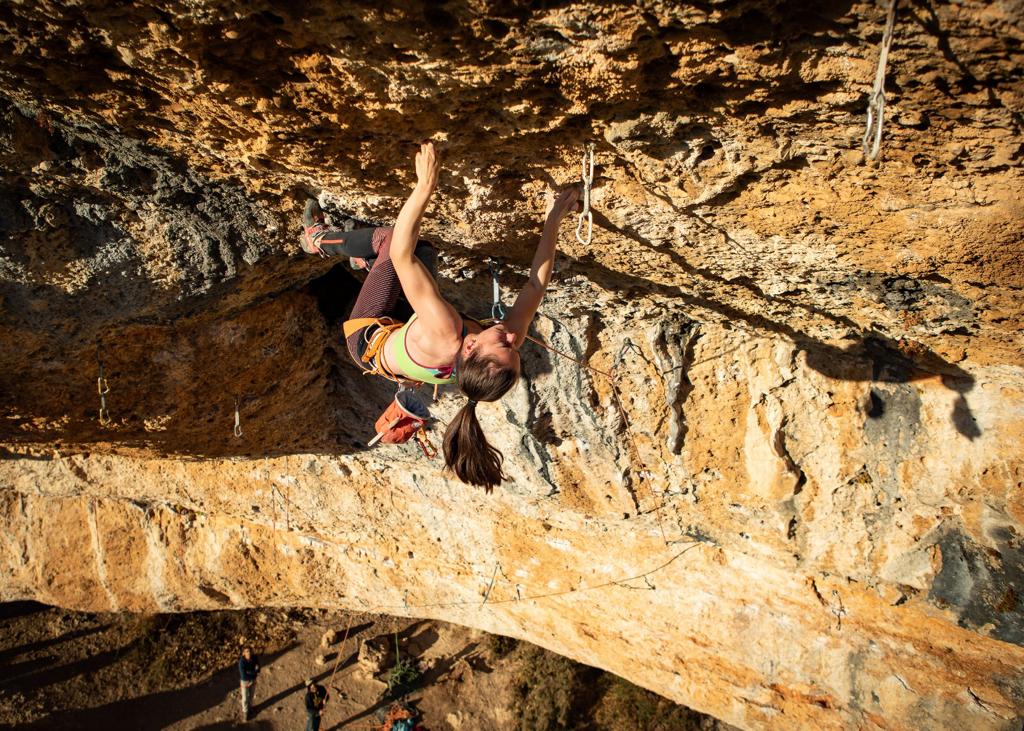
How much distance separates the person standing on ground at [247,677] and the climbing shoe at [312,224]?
6.51 metres

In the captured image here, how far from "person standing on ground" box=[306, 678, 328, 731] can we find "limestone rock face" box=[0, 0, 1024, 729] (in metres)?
2.72

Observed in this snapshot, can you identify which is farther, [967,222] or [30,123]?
[30,123]

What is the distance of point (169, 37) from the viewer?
152cm

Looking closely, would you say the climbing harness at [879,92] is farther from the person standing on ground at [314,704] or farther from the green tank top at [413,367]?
the person standing on ground at [314,704]

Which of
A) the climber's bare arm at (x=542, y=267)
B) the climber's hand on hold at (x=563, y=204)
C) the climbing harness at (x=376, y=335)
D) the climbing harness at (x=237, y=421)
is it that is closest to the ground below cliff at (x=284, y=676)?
the climbing harness at (x=237, y=421)

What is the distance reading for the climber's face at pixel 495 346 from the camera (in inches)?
77.0

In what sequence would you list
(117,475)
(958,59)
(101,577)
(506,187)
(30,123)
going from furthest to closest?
(101,577) → (117,475) → (506,187) → (30,123) → (958,59)

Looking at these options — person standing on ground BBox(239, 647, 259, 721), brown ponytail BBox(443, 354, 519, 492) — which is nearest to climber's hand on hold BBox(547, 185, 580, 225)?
brown ponytail BBox(443, 354, 519, 492)

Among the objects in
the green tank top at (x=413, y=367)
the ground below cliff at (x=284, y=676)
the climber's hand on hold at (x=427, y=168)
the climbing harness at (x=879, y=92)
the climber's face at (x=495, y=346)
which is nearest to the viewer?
the climbing harness at (x=879, y=92)

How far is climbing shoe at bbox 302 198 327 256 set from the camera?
2.36 meters

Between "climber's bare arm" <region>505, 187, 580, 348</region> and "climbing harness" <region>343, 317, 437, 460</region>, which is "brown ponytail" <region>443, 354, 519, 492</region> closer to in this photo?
"climber's bare arm" <region>505, 187, 580, 348</region>

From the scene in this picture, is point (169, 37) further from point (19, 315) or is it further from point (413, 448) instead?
point (413, 448)

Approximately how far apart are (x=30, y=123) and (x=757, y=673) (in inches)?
181

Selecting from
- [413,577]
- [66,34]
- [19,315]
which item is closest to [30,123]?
[66,34]
